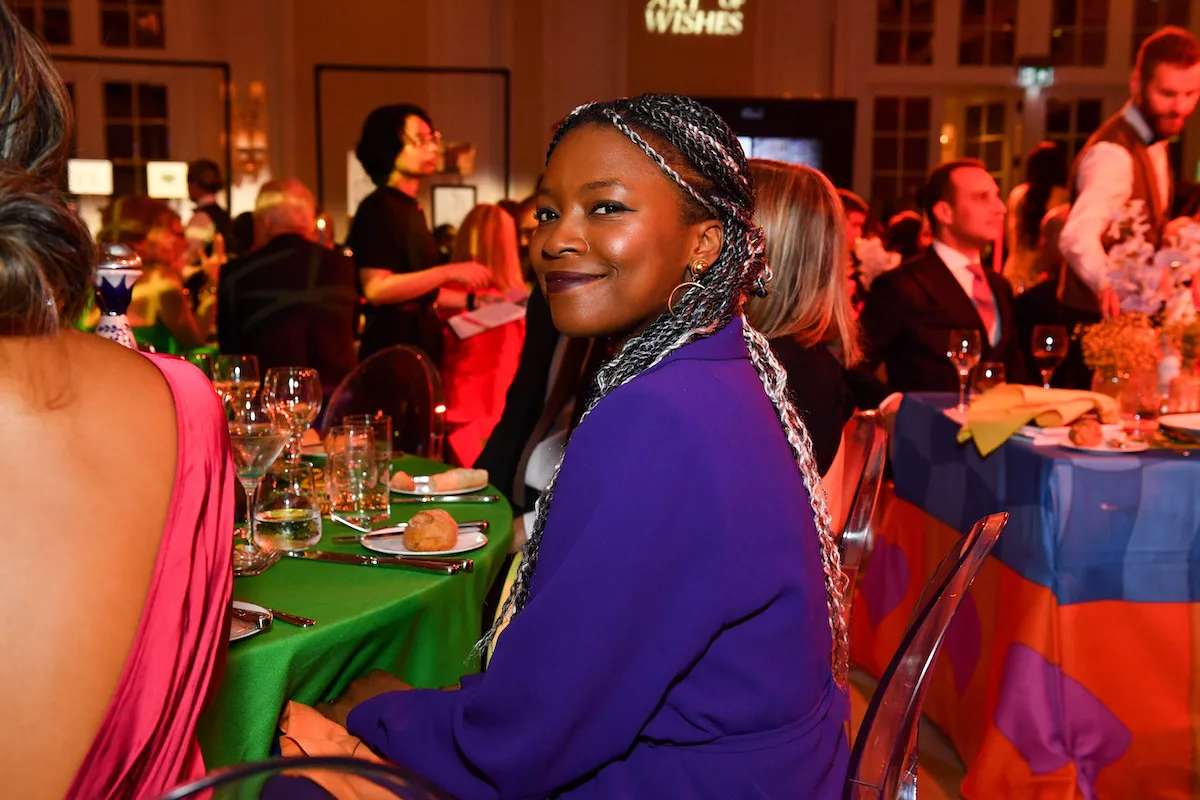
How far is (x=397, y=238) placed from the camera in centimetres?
469

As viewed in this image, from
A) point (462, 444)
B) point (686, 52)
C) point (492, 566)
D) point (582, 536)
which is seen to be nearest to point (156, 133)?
point (686, 52)

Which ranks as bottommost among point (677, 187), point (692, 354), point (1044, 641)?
point (1044, 641)

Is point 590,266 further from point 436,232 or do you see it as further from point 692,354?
point 436,232

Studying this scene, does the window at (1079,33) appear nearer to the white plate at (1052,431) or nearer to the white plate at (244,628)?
the white plate at (1052,431)

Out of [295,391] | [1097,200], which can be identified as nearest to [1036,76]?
[1097,200]

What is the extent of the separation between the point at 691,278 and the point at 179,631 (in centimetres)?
72

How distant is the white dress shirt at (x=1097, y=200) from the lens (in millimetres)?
3900

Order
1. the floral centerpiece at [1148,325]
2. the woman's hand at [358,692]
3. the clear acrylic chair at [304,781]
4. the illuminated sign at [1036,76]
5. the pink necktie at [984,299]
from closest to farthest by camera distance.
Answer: the clear acrylic chair at [304,781], the woman's hand at [358,692], the floral centerpiece at [1148,325], the pink necktie at [984,299], the illuminated sign at [1036,76]

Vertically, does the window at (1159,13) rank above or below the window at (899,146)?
above

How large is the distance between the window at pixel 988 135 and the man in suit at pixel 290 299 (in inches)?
303

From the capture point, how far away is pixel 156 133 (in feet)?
35.6

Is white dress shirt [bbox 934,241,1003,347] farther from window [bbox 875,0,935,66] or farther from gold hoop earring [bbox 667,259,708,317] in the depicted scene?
window [bbox 875,0,935,66]

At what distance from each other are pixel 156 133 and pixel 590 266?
35.1 ft

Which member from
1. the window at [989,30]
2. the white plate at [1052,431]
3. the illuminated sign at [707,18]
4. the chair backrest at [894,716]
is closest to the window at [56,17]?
the illuminated sign at [707,18]
